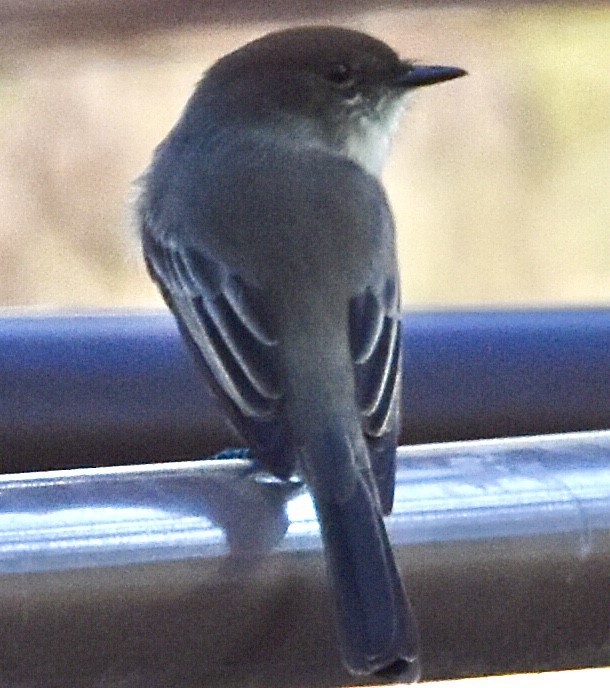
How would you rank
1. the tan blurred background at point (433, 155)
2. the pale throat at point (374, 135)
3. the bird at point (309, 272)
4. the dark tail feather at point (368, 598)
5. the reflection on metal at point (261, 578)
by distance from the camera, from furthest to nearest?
the tan blurred background at point (433, 155) < the pale throat at point (374, 135) < the bird at point (309, 272) < the dark tail feather at point (368, 598) < the reflection on metal at point (261, 578)

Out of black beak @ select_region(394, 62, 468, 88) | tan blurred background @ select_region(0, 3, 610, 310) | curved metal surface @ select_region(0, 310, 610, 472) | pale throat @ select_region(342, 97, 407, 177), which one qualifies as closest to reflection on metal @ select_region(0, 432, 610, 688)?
curved metal surface @ select_region(0, 310, 610, 472)

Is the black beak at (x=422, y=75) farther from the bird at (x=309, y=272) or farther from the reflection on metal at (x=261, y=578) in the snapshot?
the reflection on metal at (x=261, y=578)

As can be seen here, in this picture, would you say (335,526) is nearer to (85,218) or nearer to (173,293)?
(173,293)

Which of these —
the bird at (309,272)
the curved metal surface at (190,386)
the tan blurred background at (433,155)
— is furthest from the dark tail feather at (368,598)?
the tan blurred background at (433,155)

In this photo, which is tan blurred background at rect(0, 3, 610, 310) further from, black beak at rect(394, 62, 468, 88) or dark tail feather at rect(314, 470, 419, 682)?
dark tail feather at rect(314, 470, 419, 682)

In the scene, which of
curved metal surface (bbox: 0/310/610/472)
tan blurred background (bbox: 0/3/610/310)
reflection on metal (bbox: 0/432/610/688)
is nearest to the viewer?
→ reflection on metal (bbox: 0/432/610/688)

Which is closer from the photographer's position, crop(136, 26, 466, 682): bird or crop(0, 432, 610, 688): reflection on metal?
crop(0, 432, 610, 688): reflection on metal

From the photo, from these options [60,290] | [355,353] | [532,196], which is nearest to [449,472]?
[355,353]
